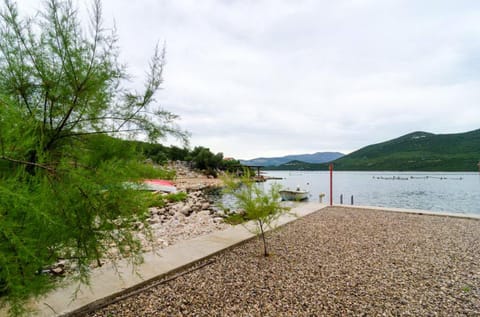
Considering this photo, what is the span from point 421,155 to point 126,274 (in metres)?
105

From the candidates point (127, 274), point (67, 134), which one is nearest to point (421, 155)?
point (127, 274)

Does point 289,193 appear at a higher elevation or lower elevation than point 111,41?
lower

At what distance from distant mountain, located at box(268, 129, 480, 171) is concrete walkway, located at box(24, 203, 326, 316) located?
86.3 m

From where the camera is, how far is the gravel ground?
257 centimetres

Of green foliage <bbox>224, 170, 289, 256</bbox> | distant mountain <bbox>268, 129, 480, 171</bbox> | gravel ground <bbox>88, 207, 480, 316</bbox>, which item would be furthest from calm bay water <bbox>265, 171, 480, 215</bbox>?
distant mountain <bbox>268, 129, 480, 171</bbox>

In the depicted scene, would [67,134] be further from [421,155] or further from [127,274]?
[421,155]

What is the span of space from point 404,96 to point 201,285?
19.5 metres

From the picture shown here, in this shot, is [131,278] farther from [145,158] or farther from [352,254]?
[352,254]

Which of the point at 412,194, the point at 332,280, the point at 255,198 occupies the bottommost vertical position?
the point at 412,194

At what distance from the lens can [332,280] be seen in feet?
10.6

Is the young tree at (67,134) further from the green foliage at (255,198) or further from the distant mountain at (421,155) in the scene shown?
the distant mountain at (421,155)

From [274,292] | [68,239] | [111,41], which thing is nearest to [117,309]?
[68,239]

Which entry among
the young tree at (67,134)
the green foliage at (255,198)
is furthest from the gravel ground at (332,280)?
the young tree at (67,134)

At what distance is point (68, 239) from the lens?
1767 mm
